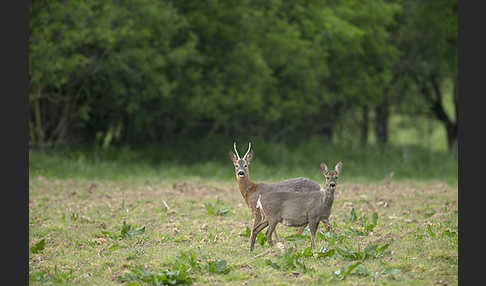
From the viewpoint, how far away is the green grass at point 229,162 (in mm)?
18047

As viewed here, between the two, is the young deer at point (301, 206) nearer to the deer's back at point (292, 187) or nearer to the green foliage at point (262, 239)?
the deer's back at point (292, 187)

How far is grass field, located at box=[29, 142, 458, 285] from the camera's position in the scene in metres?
7.54

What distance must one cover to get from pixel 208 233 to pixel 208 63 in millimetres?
12647

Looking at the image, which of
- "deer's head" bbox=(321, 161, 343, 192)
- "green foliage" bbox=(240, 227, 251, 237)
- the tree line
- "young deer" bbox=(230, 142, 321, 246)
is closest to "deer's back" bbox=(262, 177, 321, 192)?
"young deer" bbox=(230, 142, 321, 246)

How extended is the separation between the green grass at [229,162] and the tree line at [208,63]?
3.59ft

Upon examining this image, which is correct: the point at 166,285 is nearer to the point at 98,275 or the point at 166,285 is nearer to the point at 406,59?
the point at 98,275

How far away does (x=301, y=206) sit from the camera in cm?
840

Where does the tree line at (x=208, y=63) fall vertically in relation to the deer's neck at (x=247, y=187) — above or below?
above

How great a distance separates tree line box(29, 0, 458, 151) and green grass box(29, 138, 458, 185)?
1.09 meters

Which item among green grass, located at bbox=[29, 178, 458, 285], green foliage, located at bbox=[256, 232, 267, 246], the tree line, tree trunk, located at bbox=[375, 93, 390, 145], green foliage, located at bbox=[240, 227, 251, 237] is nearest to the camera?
green grass, located at bbox=[29, 178, 458, 285]

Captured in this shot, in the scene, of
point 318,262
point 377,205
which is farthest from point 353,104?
point 318,262

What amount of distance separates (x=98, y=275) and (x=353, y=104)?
1979 cm

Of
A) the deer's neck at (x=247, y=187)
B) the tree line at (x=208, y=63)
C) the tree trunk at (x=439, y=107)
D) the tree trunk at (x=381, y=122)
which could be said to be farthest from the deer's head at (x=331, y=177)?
the tree trunk at (x=439, y=107)

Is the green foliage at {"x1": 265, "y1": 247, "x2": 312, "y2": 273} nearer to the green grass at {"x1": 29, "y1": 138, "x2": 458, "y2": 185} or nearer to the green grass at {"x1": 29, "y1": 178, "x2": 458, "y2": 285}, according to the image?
the green grass at {"x1": 29, "y1": 178, "x2": 458, "y2": 285}
